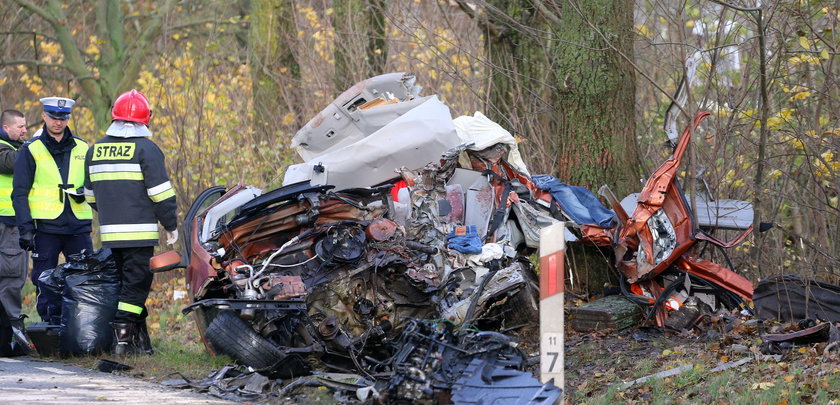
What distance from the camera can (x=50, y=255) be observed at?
29.2 ft

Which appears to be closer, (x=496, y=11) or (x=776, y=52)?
(x=776, y=52)

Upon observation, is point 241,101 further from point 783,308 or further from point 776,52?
point 783,308

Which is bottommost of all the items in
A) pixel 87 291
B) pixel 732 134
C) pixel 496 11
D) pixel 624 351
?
pixel 624 351

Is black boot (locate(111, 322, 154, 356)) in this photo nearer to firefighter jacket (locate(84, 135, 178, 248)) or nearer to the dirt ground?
firefighter jacket (locate(84, 135, 178, 248))

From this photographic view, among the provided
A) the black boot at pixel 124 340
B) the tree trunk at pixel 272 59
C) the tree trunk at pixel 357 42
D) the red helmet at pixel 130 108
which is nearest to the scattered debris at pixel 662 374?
the black boot at pixel 124 340

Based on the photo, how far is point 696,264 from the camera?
771cm

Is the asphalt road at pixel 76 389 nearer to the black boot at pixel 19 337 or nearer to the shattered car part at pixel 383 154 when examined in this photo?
the black boot at pixel 19 337

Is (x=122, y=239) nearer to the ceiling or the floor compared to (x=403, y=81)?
nearer to the floor

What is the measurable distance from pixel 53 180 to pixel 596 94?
4.96 meters

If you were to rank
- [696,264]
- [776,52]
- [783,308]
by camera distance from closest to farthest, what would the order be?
[783,308]
[696,264]
[776,52]

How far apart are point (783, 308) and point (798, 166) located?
2.74 meters

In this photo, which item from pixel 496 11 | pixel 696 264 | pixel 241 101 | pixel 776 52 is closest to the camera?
pixel 696 264

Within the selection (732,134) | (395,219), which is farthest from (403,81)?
(732,134)

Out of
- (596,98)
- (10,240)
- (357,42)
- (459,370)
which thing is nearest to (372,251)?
(459,370)
